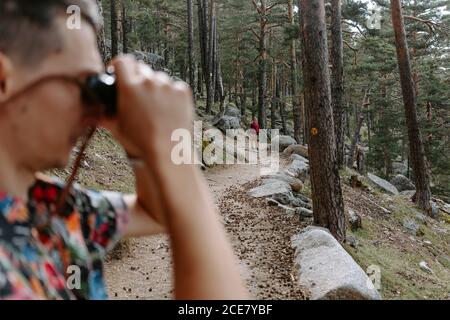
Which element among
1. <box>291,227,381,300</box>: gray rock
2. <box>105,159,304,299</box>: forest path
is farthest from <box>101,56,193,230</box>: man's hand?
<box>105,159,304,299</box>: forest path

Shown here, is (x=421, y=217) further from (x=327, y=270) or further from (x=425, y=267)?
(x=327, y=270)

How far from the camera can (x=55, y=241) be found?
1076 mm

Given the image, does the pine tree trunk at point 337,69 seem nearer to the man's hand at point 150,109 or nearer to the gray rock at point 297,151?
the gray rock at point 297,151

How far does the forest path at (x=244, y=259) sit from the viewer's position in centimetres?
557

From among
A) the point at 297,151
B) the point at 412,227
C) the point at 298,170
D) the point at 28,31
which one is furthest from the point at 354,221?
the point at 28,31

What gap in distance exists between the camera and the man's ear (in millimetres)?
938

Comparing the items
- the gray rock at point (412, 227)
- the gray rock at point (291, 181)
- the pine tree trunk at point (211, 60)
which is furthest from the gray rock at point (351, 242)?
the pine tree trunk at point (211, 60)

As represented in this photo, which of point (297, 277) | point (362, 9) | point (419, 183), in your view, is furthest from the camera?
point (362, 9)

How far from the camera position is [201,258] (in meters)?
0.92

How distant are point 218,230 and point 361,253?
7.26m

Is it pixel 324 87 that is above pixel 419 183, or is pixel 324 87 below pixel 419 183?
above

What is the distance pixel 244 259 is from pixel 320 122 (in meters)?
2.57

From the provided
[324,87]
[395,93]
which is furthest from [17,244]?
[395,93]

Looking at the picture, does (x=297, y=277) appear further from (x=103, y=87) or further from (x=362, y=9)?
(x=362, y=9)
